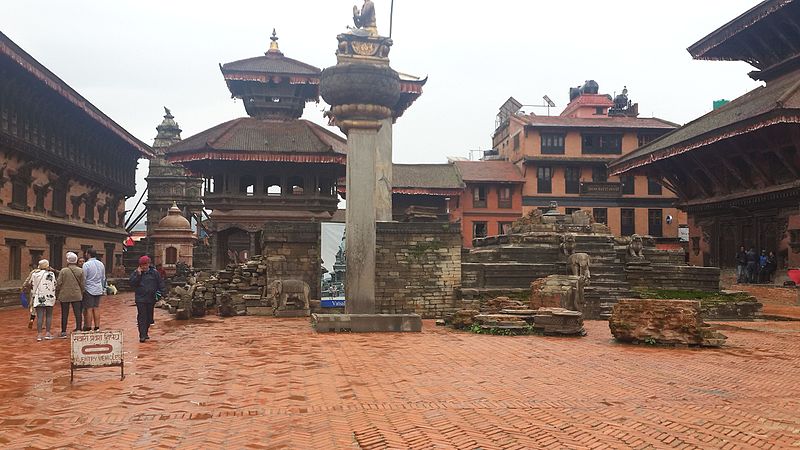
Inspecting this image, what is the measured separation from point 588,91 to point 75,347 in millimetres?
52914

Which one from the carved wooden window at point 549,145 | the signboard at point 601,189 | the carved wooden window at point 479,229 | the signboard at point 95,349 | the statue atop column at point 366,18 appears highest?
the carved wooden window at point 549,145

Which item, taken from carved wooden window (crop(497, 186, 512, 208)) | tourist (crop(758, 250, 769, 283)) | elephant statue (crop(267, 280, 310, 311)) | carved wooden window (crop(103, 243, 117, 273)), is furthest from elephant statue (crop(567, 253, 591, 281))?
carved wooden window (crop(103, 243, 117, 273))

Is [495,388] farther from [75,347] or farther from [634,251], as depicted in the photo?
[634,251]

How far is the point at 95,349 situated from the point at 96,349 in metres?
0.01

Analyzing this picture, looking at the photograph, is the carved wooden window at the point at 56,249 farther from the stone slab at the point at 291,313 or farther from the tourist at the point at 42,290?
the tourist at the point at 42,290

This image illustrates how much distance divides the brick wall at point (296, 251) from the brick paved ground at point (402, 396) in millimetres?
7079

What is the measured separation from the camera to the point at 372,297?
587 inches

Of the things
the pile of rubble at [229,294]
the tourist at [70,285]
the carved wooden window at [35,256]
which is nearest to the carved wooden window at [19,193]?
the carved wooden window at [35,256]

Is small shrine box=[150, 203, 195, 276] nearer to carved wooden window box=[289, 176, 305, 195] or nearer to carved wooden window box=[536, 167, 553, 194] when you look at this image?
carved wooden window box=[289, 176, 305, 195]

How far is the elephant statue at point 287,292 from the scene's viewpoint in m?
19.0

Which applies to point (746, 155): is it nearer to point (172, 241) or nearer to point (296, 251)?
point (296, 251)

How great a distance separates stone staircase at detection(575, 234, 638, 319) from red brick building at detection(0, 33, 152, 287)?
20.5 meters

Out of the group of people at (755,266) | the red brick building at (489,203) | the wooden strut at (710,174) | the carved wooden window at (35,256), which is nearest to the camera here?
the carved wooden window at (35,256)

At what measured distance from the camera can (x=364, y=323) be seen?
48.3ft
